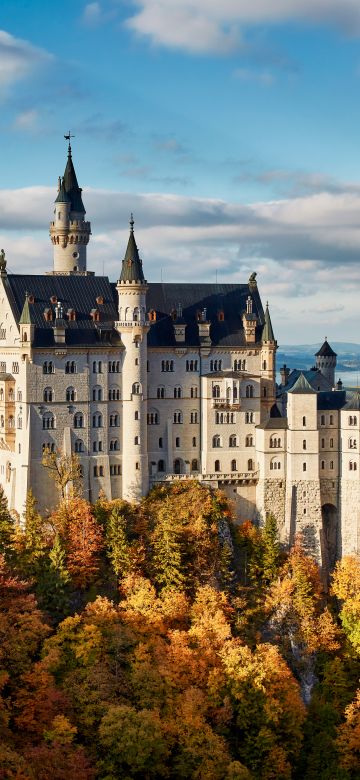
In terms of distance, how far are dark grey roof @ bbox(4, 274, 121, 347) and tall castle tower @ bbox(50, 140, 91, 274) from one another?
29.7 feet

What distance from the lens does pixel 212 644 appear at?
100 metres

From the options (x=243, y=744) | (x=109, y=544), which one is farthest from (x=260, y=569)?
(x=243, y=744)

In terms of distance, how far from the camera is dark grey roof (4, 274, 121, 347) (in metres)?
115

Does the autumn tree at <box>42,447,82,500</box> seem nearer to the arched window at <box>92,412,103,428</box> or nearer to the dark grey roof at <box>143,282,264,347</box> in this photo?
the arched window at <box>92,412,103,428</box>

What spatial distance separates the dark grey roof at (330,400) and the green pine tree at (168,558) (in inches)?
853

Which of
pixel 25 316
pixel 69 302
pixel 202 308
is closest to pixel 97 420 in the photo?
pixel 69 302

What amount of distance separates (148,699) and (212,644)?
9.82 metres

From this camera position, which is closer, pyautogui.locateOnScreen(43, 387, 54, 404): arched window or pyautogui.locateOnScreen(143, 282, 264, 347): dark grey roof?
pyautogui.locateOnScreen(43, 387, 54, 404): arched window

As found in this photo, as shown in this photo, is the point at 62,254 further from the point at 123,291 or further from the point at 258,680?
the point at 258,680

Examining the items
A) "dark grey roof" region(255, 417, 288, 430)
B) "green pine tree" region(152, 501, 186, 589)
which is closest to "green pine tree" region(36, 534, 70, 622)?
"green pine tree" region(152, 501, 186, 589)

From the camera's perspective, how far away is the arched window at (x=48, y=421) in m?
115

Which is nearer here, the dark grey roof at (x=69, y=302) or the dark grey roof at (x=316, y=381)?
the dark grey roof at (x=69, y=302)

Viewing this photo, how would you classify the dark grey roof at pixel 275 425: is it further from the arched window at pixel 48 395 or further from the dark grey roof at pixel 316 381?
the arched window at pixel 48 395

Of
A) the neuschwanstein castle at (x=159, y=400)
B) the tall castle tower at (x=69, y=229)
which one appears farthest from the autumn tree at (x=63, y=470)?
the tall castle tower at (x=69, y=229)
